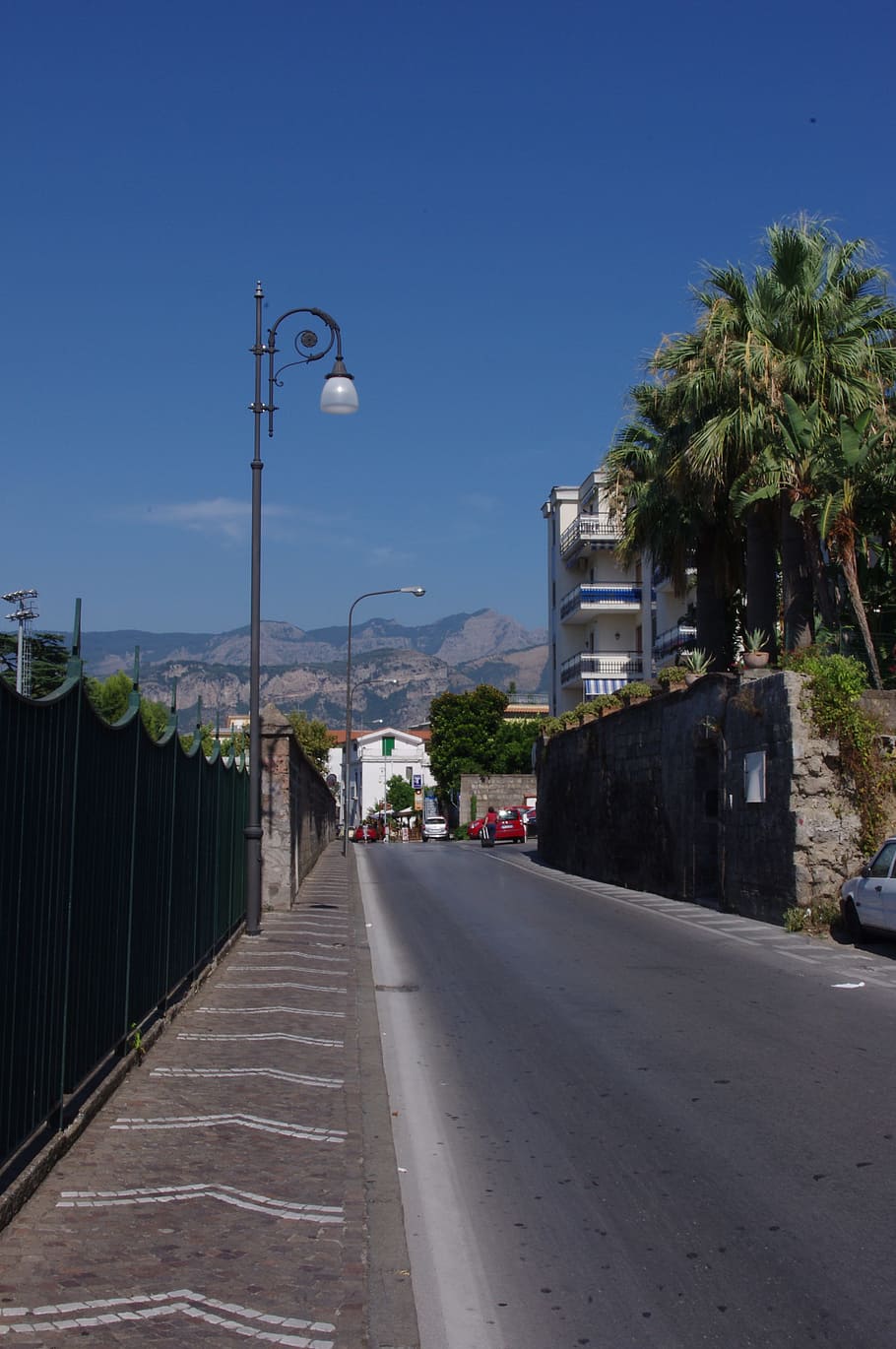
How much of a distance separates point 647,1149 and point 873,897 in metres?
8.92

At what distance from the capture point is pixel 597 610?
56.9 m

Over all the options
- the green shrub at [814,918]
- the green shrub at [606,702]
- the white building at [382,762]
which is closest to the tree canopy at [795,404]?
the green shrub at [814,918]

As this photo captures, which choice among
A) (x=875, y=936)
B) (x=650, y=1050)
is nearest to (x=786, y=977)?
(x=875, y=936)

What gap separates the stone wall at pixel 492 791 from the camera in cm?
8156

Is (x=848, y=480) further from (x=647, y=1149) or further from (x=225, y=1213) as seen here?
(x=225, y=1213)

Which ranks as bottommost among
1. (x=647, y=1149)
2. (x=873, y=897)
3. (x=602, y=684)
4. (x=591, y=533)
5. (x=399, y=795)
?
(x=647, y=1149)

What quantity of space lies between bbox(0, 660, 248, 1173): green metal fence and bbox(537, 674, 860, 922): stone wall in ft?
31.1

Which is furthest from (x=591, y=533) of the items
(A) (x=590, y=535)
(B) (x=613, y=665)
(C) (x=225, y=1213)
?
(C) (x=225, y=1213)

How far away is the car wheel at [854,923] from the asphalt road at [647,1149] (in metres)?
1.14

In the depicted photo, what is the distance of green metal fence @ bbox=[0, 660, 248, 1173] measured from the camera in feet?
17.4

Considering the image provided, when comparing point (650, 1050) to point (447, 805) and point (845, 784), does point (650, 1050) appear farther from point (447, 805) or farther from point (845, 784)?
point (447, 805)

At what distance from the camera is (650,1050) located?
9.05 meters

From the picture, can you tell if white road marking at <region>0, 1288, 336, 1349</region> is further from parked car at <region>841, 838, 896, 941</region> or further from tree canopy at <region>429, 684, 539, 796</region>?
tree canopy at <region>429, 684, 539, 796</region>

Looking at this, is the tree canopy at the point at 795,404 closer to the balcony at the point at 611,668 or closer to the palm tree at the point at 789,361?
the palm tree at the point at 789,361
